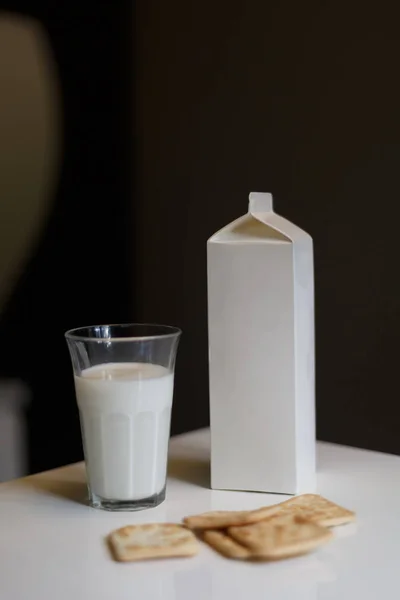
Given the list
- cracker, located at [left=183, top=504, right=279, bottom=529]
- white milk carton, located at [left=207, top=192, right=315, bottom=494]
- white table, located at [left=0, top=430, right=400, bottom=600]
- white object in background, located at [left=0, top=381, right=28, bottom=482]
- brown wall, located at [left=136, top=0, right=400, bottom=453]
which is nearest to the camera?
white table, located at [left=0, top=430, right=400, bottom=600]

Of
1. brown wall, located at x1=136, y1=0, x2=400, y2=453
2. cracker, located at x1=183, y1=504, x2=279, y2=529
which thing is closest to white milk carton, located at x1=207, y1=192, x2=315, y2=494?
cracker, located at x1=183, y1=504, x2=279, y2=529

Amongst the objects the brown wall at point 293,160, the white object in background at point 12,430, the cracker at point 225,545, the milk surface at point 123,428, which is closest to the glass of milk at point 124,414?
the milk surface at point 123,428

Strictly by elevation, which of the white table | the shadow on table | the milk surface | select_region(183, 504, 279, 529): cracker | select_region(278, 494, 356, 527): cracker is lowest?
the shadow on table

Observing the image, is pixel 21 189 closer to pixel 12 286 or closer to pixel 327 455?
pixel 12 286

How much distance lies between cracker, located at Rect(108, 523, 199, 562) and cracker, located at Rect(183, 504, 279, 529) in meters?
0.02

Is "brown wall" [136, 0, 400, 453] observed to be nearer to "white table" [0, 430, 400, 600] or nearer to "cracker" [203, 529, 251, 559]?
"white table" [0, 430, 400, 600]

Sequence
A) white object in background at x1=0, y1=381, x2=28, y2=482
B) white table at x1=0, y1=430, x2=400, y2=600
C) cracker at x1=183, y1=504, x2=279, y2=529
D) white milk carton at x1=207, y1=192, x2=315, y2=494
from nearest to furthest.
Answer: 1. white table at x1=0, y1=430, x2=400, y2=600
2. cracker at x1=183, y1=504, x2=279, y2=529
3. white milk carton at x1=207, y1=192, x2=315, y2=494
4. white object in background at x1=0, y1=381, x2=28, y2=482

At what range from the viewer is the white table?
68 cm

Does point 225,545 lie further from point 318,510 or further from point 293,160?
point 293,160

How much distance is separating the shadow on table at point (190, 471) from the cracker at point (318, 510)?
0.45ft

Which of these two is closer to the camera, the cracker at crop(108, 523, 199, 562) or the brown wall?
the cracker at crop(108, 523, 199, 562)

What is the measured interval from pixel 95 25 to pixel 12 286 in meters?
0.68

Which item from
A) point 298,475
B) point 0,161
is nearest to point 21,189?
point 0,161

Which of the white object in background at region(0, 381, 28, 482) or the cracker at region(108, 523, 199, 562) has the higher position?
the cracker at region(108, 523, 199, 562)
